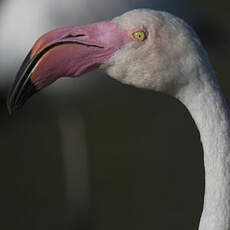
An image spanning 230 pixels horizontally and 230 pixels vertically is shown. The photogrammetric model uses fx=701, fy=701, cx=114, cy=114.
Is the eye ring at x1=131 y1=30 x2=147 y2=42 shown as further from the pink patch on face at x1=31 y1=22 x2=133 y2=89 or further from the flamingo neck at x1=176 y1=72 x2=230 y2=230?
the flamingo neck at x1=176 y1=72 x2=230 y2=230

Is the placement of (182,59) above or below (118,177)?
above

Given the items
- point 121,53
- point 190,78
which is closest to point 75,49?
point 121,53

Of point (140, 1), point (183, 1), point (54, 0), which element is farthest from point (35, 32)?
point (183, 1)

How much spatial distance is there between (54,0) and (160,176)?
6.13 feet

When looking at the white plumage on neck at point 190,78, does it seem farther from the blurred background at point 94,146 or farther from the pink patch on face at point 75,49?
the blurred background at point 94,146

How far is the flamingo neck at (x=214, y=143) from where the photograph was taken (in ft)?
7.14

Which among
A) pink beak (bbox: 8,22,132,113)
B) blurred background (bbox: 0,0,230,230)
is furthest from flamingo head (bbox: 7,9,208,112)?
blurred background (bbox: 0,0,230,230)

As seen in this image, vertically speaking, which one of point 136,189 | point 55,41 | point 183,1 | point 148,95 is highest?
point 55,41

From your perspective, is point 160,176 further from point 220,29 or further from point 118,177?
point 220,29

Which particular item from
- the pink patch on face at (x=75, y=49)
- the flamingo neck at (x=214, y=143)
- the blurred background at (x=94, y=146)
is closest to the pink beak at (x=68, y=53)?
the pink patch on face at (x=75, y=49)

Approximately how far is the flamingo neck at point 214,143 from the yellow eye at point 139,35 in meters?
0.21

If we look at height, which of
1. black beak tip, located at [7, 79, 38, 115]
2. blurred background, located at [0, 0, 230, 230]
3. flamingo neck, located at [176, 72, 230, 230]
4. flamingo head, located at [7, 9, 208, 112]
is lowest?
blurred background, located at [0, 0, 230, 230]

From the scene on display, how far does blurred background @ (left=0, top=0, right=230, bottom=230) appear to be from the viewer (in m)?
5.05

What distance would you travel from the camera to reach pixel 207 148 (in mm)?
2207
